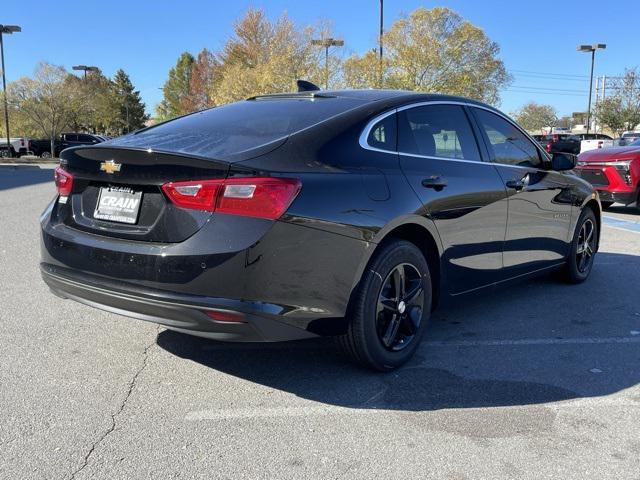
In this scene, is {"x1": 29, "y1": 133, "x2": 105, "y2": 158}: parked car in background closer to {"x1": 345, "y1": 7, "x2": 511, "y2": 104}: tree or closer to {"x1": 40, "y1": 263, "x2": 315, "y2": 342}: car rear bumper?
{"x1": 345, "y1": 7, "x2": 511, "y2": 104}: tree

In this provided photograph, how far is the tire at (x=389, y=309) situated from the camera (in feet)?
10.6

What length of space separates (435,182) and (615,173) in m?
8.45

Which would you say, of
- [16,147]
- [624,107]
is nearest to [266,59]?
[16,147]

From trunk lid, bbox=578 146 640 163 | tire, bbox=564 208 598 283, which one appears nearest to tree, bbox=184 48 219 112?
trunk lid, bbox=578 146 640 163

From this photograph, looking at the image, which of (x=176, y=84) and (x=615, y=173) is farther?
(x=176, y=84)

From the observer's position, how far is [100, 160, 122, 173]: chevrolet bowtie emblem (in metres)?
3.08

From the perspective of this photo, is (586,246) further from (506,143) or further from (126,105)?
(126,105)

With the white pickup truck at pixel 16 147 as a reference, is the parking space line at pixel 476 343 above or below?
below

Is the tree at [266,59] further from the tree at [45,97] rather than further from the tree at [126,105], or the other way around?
the tree at [126,105]

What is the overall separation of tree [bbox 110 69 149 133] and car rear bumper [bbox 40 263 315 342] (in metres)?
74.1

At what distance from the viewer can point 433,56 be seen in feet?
126

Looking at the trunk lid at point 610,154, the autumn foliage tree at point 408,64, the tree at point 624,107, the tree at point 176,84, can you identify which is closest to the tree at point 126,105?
the tree at point 176,84

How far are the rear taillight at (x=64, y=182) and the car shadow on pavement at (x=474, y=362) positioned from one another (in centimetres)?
116

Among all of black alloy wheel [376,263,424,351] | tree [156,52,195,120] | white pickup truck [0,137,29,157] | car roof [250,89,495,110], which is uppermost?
tree [156,52,195,120]
